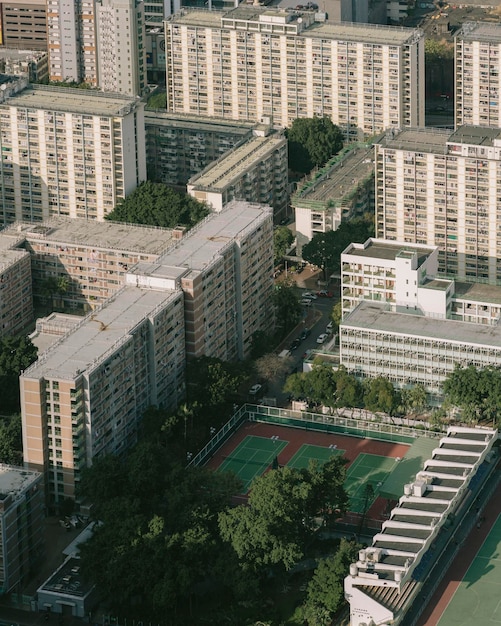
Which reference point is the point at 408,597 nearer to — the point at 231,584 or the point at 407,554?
the point at 407,554

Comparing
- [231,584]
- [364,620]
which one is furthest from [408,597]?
[231,584]

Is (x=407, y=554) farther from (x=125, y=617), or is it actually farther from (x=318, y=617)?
(x=125, y=617)

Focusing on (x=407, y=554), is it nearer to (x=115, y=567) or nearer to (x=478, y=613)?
(x=478, y=613)

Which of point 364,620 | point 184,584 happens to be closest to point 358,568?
point 364,620

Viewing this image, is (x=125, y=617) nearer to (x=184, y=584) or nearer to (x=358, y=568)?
(x=184, y=584)

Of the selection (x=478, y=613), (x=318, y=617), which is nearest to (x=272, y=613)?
(x=318, y=617)
